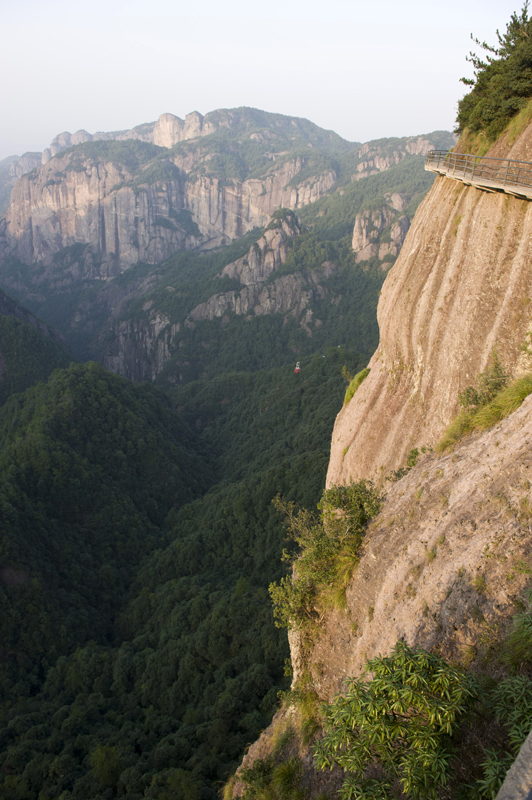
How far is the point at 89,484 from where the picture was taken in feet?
230

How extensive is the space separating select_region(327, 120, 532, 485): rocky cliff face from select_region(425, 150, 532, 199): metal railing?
0.58 m

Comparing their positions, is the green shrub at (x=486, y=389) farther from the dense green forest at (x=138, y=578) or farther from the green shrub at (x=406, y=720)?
the dense green forest at (x=138, y=578)

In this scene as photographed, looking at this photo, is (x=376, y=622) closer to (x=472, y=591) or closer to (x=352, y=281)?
(x=472, y=591)

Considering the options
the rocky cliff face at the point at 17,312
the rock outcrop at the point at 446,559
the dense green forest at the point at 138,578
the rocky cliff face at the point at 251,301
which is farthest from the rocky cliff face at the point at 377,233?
the rock outcrop at the point at 446,559

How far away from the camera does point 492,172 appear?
1850 cm

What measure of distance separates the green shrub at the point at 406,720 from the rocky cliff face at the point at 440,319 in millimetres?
11486

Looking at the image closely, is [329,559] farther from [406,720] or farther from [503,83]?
[503,83]

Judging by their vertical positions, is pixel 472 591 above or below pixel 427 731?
above

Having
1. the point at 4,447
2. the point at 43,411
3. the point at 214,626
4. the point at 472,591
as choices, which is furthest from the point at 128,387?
the point at 472,591

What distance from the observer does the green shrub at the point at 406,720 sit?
710 cm

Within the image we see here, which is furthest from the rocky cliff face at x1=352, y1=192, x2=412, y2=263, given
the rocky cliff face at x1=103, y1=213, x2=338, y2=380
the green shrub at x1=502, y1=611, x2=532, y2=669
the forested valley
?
the green shrub at x1=502, y1=611, x2=532, y2=669

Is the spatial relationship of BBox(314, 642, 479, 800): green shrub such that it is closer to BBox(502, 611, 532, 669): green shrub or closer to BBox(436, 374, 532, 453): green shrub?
BBox(502, 611, 532, 669): green shrub

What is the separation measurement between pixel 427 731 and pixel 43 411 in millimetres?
79683

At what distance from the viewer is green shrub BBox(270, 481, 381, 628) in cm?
1430
